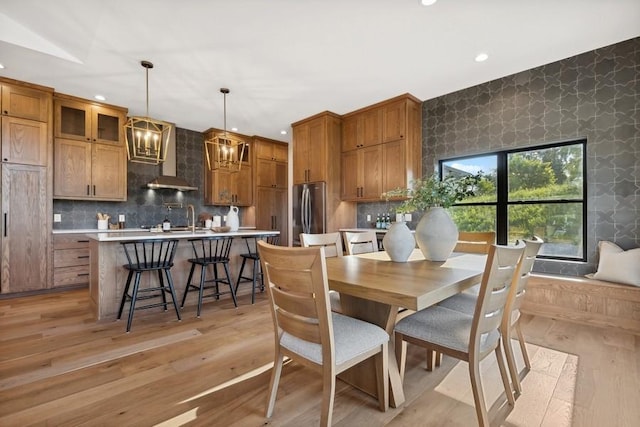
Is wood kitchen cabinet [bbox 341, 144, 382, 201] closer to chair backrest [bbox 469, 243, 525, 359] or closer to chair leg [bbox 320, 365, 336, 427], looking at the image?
chair backrest [bbox 469, 243, 525, 359]

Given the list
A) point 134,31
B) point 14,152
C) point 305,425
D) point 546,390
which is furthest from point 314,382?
point 14,152

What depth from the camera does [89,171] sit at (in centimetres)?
432

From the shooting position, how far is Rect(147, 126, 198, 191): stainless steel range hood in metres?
4.95

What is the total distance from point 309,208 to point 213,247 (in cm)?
185

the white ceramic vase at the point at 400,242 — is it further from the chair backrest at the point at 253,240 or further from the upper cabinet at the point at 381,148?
the upper cabinet at the point at 381,148

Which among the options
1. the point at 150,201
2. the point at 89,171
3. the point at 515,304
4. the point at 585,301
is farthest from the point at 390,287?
the point at 150,201

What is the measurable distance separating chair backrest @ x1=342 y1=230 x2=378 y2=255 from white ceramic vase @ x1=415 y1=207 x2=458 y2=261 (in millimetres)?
607

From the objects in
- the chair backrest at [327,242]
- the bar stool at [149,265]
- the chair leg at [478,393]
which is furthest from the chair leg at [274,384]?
the bar stool at [149,265]

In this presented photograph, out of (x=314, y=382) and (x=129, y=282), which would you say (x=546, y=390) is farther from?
(x=129, y=282)

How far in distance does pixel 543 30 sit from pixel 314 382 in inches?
142

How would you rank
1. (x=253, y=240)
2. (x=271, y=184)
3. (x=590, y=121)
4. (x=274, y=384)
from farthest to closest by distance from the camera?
(x=271, y=184), (x=253, y=240), (x=590, y=121), (x=274, y=384)

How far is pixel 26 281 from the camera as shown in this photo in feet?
12.1

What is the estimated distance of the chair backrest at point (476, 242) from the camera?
256 cm

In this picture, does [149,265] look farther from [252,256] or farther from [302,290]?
[302,290]
